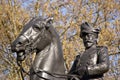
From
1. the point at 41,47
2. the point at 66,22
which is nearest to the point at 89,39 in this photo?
the point at 41,47

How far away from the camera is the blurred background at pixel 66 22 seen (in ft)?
42.5

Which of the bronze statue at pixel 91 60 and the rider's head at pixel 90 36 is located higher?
the rider's head at pixel 90 36

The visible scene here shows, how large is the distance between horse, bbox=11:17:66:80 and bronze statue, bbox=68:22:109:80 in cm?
23

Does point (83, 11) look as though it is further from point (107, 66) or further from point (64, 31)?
point (107, 66)

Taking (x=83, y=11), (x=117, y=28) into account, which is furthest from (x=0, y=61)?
(x=117, y=28)

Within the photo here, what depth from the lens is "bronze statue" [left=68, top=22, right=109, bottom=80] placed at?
4219 millimetres

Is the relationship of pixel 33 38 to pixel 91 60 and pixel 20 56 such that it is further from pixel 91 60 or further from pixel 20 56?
pixel 91 60

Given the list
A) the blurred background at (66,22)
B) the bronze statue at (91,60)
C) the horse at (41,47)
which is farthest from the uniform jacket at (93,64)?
the blurred background at (66,22)

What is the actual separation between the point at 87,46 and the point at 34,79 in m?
0.80

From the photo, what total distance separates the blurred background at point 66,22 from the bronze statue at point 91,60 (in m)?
7.65

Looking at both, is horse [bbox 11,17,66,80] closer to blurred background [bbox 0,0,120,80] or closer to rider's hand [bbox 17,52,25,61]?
rider's hand [bbox 17,52,25,61]

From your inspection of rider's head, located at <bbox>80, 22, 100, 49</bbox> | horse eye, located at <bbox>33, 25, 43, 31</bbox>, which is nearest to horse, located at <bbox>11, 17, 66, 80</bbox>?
horse eye, located at <bbox>33, 25, 43, 31</bbox>

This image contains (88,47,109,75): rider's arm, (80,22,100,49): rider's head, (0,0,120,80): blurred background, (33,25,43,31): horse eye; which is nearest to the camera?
(88,47,109,75): rider's arm

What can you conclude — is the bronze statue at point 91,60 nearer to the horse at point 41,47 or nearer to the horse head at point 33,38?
the horse at point 41,47
